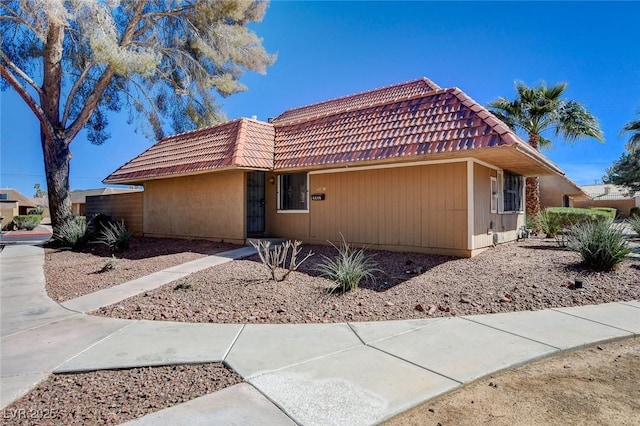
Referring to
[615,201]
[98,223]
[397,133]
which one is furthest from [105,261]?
[615,201]

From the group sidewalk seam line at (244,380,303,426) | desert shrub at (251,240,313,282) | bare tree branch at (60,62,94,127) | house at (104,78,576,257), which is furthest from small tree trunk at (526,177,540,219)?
bare tree branch at (60,62,94,127)

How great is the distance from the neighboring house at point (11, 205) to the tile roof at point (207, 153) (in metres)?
29.7

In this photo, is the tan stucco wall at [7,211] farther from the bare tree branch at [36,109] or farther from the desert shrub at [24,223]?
the bare tree branch at [36,109]

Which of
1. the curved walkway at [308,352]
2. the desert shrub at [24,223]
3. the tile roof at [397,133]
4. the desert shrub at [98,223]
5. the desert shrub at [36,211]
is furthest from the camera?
the desert shrub at [36,211]

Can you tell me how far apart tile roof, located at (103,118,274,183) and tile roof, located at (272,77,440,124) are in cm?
319

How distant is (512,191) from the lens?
40.4 feet

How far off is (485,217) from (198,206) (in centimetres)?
953

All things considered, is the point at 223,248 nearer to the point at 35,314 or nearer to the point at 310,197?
the point at 310,197

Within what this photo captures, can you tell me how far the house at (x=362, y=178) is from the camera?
8.93m

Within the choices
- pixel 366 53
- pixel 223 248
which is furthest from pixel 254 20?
pixel 223 248

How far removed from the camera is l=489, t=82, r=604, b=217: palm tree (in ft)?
48.7

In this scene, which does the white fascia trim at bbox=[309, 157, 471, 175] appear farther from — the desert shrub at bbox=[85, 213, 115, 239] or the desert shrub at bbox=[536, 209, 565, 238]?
the desert shrub at bbox=[85, 213, 115, 239]

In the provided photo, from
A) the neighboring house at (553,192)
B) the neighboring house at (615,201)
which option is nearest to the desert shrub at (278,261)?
the neighboring house at (553,192)

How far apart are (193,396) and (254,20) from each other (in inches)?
700
